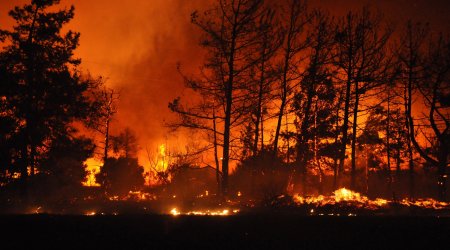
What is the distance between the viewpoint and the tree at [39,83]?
82.2 ft

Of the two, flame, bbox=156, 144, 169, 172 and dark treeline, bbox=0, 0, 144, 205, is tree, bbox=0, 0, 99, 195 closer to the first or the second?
dark treeline, bbox=0, 0, 144, 205

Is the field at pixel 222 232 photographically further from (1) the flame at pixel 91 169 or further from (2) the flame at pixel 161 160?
(2) the flame at pixel 161 160

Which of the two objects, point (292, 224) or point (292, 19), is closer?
point (292, 224)

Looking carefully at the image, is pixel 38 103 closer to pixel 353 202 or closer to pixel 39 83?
pixel 39 83

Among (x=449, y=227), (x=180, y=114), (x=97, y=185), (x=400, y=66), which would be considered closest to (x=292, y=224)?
(x=449, y=227)

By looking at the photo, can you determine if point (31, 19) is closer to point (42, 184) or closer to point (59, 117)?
point (59, 117)

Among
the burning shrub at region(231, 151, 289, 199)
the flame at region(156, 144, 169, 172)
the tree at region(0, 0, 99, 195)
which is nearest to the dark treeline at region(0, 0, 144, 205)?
the tree at region(0, 0, 99, 195)

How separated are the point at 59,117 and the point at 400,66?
68.5ft

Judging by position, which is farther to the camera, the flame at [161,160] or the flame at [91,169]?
the flame at [161,160]

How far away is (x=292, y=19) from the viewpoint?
81.1ft

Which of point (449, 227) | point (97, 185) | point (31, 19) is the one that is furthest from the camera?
point (97, 185)

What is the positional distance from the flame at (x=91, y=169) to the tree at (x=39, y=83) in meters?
14.6

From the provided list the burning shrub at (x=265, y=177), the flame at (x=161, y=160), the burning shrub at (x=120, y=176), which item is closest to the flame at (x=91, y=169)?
the burning shrub at (x=120, y=176)

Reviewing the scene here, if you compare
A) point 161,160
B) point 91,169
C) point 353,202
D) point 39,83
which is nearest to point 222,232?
point 353,202
